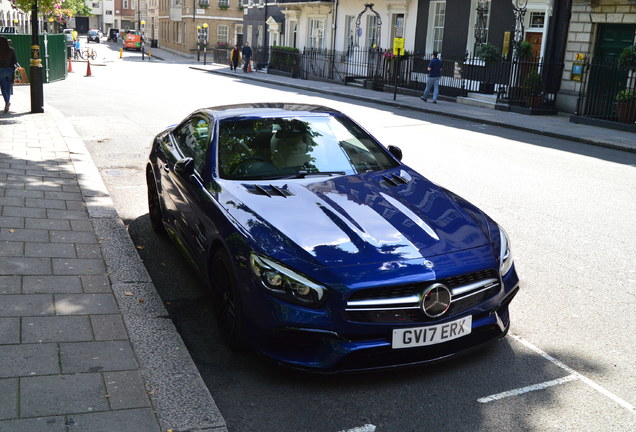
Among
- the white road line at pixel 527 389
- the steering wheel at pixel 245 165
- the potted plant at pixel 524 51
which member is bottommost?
the white road line at pixel 527 389

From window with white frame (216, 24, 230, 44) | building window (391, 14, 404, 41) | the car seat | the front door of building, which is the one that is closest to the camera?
the car seat

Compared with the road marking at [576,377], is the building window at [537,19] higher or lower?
higher

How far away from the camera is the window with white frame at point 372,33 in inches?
1340

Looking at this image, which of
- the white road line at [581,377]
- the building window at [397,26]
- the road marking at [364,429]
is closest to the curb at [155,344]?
the road marking at [364,429]

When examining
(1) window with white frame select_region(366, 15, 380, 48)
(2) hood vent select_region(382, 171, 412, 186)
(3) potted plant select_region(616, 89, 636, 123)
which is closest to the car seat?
(2) hood vent select_region(382, 171, 412, 186)

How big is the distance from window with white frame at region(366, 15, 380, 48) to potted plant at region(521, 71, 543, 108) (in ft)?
42.0

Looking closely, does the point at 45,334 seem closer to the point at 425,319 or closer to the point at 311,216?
the point at 311,216

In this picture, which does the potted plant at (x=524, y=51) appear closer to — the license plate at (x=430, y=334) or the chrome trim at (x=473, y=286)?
the chrome trim at (x=473, y=286)

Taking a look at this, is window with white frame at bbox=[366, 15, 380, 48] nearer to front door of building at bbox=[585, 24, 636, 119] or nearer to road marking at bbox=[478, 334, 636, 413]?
front door of building at bbox=[585, 24, 636, 119]

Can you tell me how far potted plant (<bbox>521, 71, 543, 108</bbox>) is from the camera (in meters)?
22.2

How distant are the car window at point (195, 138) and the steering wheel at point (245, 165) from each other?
1.05 ft

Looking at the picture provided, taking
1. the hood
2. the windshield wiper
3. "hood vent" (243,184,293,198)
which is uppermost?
the windshield wiper

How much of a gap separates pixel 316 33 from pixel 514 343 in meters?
38.4

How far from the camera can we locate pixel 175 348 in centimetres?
421
